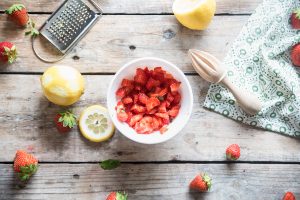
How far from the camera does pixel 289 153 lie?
1.21 metres

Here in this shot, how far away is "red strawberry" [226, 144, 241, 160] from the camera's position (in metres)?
1.17

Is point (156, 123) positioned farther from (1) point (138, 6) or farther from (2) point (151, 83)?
(1) point (138, 6)

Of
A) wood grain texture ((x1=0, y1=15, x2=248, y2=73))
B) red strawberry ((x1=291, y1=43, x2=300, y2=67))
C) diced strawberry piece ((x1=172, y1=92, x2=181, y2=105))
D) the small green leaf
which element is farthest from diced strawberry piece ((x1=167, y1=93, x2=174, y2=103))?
red strawberry ((x1=291, y1=43, x2=300, y2=67))

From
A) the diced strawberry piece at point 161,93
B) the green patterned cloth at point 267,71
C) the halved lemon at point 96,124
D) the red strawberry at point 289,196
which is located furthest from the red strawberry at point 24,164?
the red strawberry at point 289,196

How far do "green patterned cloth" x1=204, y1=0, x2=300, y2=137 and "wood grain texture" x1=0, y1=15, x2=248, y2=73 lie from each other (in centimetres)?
5

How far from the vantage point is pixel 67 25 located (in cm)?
120

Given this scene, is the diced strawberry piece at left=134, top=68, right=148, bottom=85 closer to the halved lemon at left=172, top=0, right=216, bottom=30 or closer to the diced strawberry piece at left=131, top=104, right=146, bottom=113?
the diced strawberry piece at left=131, top=104, right=146, bottom=113

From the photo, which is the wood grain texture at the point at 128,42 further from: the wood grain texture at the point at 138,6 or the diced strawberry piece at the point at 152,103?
the diced strawberry piece at the point at 152,103

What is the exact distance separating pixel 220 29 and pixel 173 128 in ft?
1.04

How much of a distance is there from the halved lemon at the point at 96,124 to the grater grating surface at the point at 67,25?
18 centimetres

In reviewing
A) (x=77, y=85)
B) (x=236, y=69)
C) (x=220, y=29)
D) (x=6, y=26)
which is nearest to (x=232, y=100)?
(x=236, y=69)

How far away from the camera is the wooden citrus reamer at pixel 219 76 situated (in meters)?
1.15

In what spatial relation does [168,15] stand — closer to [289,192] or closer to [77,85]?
[77,85]

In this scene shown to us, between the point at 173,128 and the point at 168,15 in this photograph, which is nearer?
the point at 173,128
